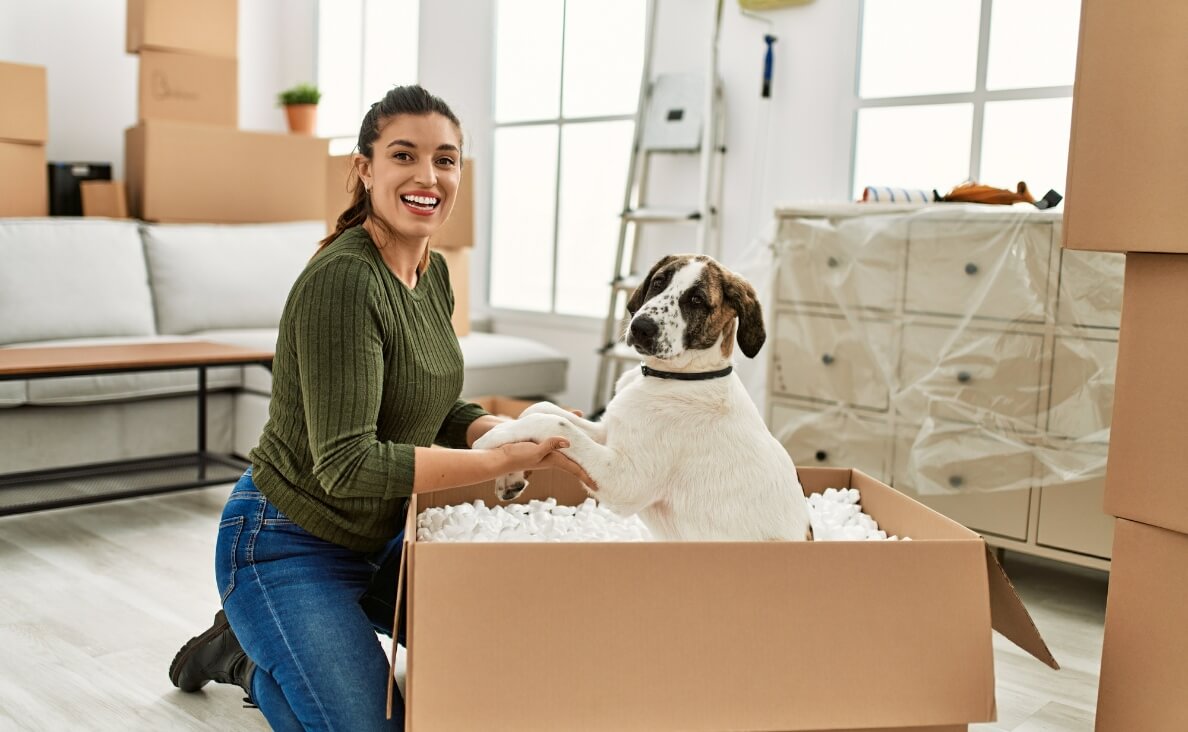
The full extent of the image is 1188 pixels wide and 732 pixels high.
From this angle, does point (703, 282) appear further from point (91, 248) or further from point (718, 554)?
point (91, 248)

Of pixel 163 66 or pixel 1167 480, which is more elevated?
pixel 163 66

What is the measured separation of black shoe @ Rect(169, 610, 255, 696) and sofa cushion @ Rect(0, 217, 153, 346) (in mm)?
2227

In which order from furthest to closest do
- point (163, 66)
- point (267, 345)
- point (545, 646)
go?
point (163, 66) → point (267, 345) → point (545, 646)

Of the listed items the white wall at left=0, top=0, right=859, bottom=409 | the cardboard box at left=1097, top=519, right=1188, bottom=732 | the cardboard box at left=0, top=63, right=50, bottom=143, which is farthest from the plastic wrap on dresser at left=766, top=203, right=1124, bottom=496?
the cardboard box at left=0, top=63, right=50, bottom=143

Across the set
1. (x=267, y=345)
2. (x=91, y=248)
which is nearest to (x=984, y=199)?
(x=267, y=345)

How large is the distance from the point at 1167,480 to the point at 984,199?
168 cm

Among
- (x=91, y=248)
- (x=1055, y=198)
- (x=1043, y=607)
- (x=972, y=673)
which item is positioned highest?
(x=1055, y=198)

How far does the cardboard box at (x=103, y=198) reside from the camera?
181 inches

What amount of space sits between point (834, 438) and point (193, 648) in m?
1.87

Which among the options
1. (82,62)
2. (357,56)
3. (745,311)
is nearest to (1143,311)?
(745,311)

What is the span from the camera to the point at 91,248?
4059 millimetres

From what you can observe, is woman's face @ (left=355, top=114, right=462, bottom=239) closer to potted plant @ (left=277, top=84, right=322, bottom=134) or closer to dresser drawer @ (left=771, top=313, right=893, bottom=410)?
dresser drawer @ (left=771, top=313, right=893, bottom=410)

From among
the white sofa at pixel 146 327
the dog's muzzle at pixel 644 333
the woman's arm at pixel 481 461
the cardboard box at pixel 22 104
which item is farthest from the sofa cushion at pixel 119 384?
the dog's muzzle at pixel 644 333

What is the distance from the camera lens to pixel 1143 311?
145cm
